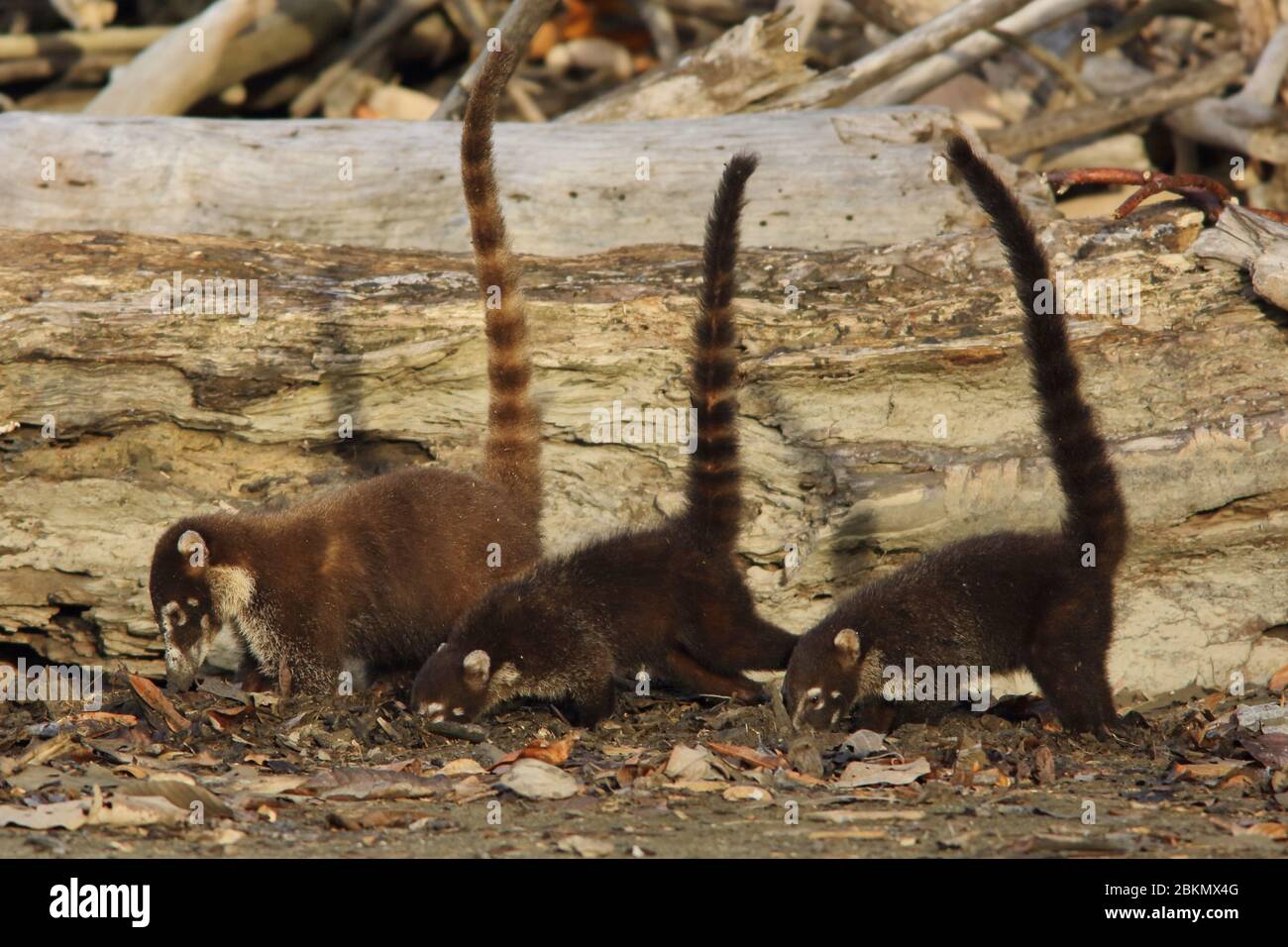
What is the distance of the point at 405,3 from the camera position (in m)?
12.1

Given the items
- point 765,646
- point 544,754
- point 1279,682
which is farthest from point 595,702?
point 1279,682

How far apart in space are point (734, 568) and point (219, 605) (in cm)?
209

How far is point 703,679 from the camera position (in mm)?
6297

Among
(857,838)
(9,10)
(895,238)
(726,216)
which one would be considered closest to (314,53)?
(9,10)

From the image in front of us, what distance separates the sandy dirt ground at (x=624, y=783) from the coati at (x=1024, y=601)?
0.71 feet

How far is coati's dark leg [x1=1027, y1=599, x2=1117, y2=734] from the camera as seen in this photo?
5684 mm

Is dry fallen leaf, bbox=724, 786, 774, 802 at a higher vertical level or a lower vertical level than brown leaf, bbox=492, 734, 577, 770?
lower

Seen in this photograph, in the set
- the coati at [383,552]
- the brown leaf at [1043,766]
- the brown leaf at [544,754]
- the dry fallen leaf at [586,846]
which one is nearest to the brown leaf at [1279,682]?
the brown leaf at [1043,766]

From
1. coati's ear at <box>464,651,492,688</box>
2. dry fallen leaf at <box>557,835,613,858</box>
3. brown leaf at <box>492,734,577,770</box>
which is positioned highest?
coati's ear at <box>464,651,492,688</box>

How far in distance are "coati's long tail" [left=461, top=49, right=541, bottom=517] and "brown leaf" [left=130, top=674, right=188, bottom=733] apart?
5.42 feet

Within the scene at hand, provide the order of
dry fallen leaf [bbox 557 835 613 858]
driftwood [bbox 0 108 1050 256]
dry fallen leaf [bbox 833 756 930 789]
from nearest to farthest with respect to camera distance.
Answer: dry fallen leaf [bbox 557 835 613 858], dry fallen leaf [bbox 833 756 930 789], driftwood [bbox 0 108 1050 256]

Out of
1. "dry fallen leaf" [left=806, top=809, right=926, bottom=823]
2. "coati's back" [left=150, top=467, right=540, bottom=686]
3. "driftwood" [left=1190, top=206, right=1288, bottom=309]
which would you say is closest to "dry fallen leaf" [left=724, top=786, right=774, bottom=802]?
"dry fallen leaf" [left=806, top=809, right=926, bottom=823]

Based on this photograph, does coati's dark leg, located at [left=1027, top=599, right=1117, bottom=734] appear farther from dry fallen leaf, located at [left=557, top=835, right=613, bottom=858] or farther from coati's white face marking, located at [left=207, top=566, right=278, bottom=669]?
coati's white face marking, located at [left=207, top=566, right=278, bottom=669]

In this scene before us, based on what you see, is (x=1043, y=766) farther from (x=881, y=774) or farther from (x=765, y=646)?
(x=765, y=646)
